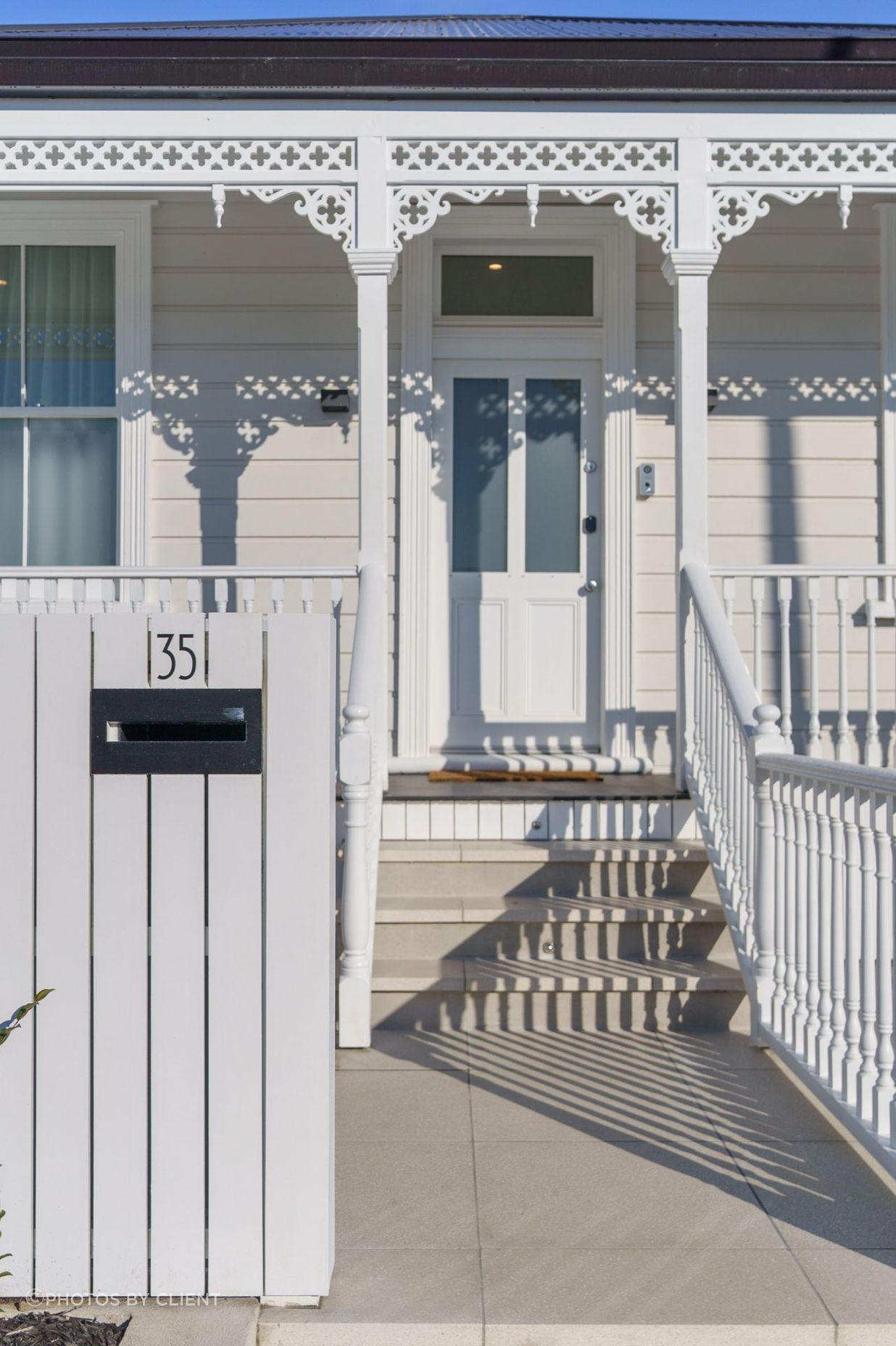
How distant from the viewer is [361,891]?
4.03 meters

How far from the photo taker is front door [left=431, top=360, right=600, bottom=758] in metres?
6.36

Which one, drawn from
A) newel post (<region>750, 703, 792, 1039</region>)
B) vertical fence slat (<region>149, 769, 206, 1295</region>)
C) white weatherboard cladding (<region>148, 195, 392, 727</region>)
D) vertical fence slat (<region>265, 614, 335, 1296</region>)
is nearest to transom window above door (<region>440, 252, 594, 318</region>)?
white weatherboard cladding (<region>148, 195, 392, 727</region>)

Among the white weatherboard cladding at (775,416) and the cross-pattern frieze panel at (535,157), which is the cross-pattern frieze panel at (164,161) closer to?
the cross-pattern frieze panel at (535,157)

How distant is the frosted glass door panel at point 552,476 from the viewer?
21.0ft

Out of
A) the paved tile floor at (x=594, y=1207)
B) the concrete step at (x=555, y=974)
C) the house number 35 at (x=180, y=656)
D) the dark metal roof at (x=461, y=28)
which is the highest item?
the dark metal roof at (x=461, y=28)

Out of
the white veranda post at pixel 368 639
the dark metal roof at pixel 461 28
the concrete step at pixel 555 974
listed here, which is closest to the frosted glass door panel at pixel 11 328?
the dark metal roof at pixel 461 28

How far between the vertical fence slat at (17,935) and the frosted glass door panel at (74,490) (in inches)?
159

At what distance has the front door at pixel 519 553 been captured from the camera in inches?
250

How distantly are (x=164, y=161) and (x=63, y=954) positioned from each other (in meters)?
3.91

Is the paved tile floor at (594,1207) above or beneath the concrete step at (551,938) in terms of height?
beneath

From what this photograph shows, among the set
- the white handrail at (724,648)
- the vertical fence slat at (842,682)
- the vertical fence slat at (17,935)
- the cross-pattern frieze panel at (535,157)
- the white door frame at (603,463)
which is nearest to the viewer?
the vertical fence slat at (17,935)

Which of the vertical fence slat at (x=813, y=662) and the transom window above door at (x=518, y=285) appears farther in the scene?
the transom window above door at (x=518, y=285)

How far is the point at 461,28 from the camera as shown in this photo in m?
7.08

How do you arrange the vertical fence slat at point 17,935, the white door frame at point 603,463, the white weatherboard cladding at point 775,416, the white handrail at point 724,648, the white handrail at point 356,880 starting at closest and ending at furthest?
the vertical fence slat at point 17,935, the white handrail at point 356,880, the white handrail at point 724,648, the white door frame at point 603,463, the white weatherboard cladding at point 775,416
